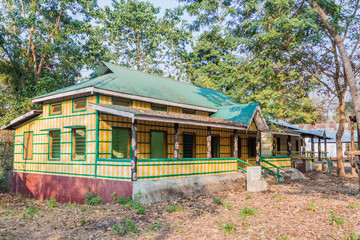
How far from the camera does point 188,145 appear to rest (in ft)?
61.0

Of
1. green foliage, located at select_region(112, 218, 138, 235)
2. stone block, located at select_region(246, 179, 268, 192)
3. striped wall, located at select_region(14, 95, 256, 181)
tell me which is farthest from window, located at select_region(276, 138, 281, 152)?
green foliage, located at select_region(112, 218, 138, 235)

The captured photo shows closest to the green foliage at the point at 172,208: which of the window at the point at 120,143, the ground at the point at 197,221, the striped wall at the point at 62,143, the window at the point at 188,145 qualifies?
the ground at the point at 197,221

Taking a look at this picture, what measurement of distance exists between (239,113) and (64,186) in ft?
35.8

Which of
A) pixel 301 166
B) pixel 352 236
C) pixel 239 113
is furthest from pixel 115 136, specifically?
pixel 301 166

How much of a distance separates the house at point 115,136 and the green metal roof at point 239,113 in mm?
58

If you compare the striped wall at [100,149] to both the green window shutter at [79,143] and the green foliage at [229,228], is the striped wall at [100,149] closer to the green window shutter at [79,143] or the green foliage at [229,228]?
the green window shutter at [79,143]

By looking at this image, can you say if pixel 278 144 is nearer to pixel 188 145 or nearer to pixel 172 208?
pixel 188 145

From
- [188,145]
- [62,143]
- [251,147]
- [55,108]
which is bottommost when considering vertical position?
[251,147]

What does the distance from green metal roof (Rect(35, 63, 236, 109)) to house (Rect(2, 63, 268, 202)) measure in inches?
3.1

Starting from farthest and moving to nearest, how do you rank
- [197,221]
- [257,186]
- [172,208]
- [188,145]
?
1. [188,145]
2. [257,186]
3. [172,208]
4. [197,221]

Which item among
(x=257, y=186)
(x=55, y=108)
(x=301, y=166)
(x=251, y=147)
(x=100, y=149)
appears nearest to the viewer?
(x=100, y=149)

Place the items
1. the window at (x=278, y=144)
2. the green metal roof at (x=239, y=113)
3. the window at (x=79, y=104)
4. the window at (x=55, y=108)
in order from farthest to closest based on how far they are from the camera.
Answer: the window at (x=278, y=144) < the green metal roof at (x=239, y=113) < the window at (x=55, y=108) < the window at (x=79, y=104)

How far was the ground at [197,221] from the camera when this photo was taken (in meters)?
8.02

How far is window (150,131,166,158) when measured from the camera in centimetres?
1612
